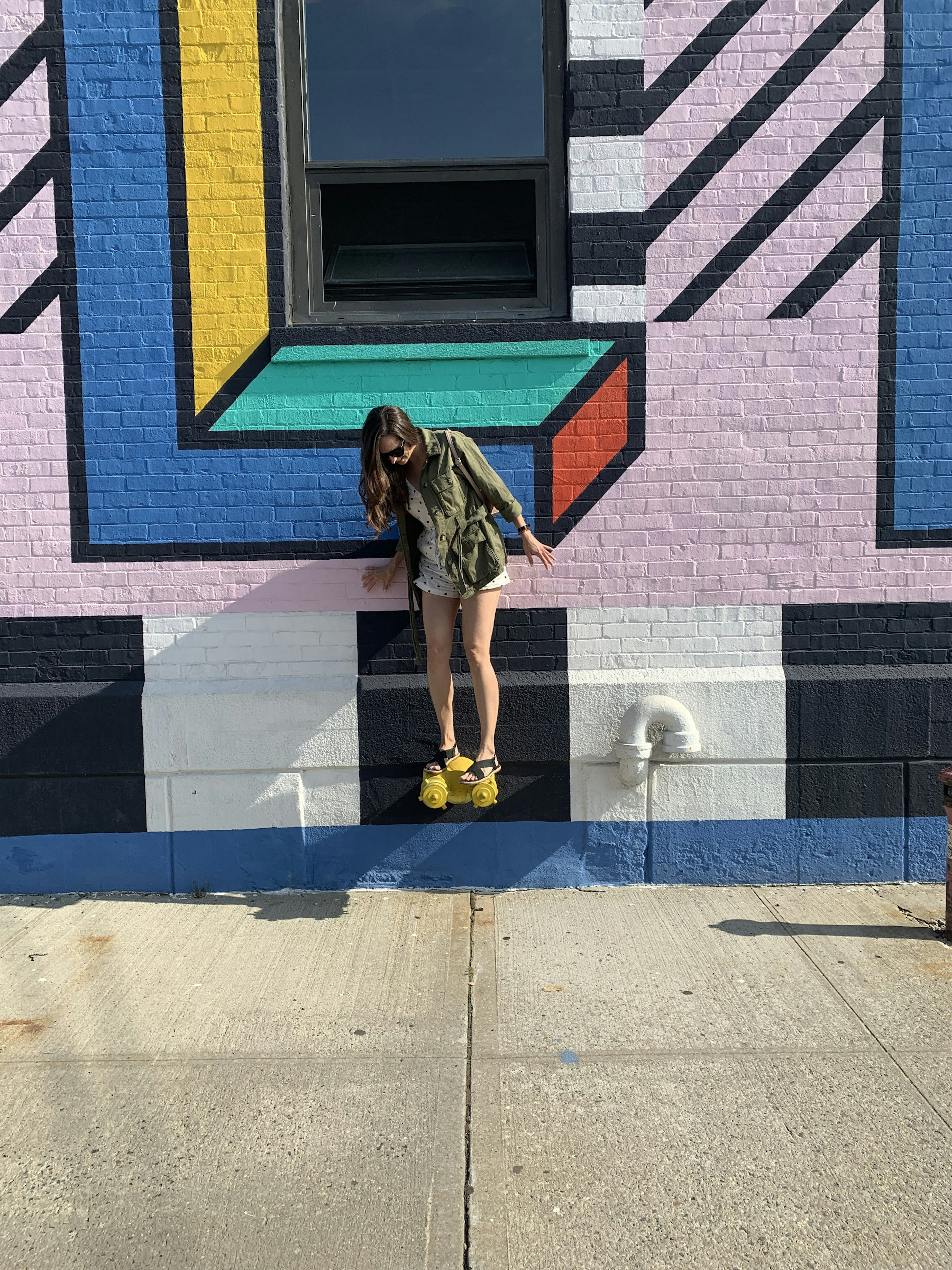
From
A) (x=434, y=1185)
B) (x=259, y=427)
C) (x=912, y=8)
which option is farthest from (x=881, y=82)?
(x=434, y=1185)

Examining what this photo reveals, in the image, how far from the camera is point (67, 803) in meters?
4.63

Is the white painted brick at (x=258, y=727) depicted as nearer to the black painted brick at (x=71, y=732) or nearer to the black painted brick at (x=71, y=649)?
the black painted brick at (x=71, y=732)

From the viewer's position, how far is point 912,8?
14.5 feet

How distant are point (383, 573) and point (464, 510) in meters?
0.56

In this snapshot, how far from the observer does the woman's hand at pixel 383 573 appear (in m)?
4.48

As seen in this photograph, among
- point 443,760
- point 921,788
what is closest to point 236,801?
point 443,760

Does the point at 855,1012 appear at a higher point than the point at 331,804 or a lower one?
lower

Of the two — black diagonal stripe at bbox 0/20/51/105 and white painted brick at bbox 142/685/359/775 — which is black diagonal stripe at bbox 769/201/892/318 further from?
black diagonal stripe at bbox 0/20/51/105

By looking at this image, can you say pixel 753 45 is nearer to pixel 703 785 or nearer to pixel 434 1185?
pixel 703 785

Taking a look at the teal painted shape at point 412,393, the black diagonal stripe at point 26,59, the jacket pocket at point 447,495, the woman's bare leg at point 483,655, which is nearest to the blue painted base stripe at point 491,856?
the woman's bare leg at point 483,655

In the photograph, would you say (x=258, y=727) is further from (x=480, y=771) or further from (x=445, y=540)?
(x=445, y=540)

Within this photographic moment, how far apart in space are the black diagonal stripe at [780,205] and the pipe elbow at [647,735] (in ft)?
5.89

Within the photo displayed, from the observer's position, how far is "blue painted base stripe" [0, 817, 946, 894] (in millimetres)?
4609

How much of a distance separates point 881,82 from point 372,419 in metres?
2.82
